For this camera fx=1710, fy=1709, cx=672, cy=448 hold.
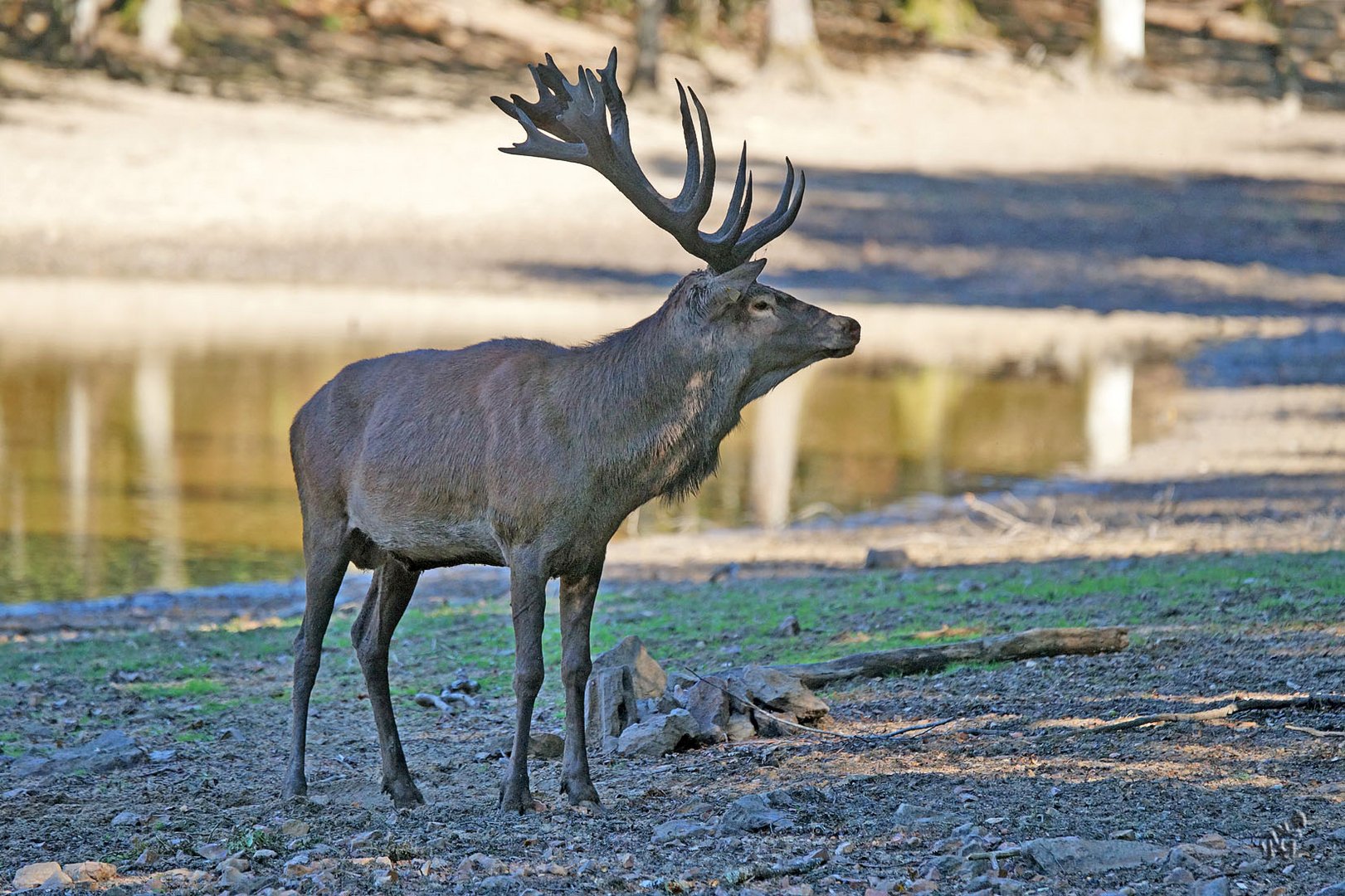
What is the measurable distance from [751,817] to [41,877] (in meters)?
2.57

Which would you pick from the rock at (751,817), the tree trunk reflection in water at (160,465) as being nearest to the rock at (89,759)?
the rock at (751,817)

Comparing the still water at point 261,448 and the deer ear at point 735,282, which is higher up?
the deer ear at point 735,282

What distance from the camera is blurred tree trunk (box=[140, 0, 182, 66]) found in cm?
3766

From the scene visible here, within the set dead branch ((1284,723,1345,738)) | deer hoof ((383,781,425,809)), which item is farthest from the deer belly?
dead branch ((1284,723,1345,738))

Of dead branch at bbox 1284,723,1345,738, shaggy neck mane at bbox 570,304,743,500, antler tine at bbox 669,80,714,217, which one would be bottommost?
dead branch at bbox 1284,723,1345,738

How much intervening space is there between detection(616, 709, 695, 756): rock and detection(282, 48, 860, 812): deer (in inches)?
24.6

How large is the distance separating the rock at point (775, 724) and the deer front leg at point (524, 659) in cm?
120

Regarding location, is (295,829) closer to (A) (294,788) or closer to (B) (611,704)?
(A) (294,788)

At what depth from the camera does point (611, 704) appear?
795 cm

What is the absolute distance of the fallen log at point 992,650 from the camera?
337 inches

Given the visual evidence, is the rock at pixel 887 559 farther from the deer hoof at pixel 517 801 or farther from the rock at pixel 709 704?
the deer hoof at pixel 517 801

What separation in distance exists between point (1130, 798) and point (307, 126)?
2981 cm

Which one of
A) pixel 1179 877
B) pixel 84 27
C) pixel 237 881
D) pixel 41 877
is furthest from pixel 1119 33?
pixel 41 877

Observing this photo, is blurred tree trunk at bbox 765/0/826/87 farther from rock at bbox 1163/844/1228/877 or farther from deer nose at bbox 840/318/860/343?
rock at bbox 1163/844/1228/877
